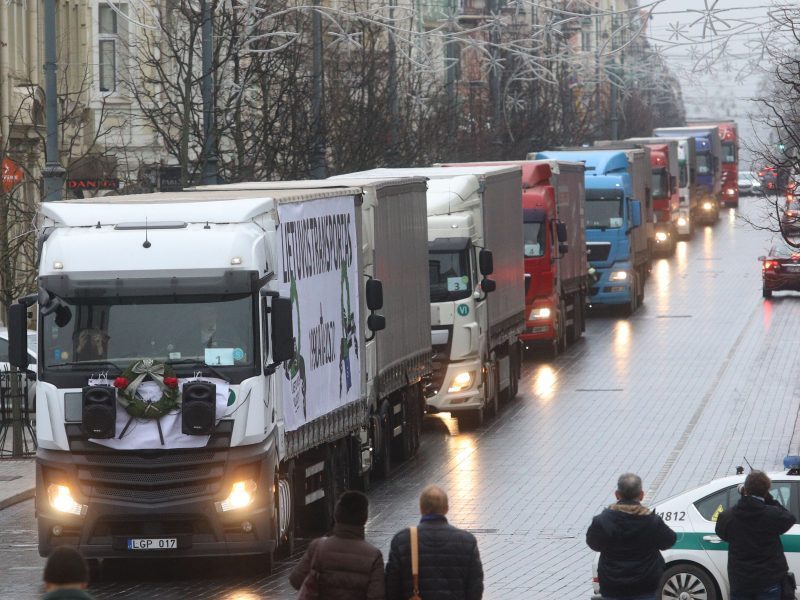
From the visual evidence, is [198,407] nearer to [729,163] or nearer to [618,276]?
[618,276]

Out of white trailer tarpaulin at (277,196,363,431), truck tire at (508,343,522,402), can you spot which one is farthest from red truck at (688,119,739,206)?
white trailer tarpaulin at (277,196,363,431)

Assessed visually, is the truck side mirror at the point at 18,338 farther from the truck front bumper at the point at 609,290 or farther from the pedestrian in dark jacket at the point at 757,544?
the truck front bumper at the point at 609,290

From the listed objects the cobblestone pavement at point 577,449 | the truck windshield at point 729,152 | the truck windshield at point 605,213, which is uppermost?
the truck windshield at point 729,152

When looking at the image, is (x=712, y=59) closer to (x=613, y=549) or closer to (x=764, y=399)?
(x=764, y=399)

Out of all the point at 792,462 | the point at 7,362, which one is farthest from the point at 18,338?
the point at 7,362

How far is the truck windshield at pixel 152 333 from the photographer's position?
1703 centimetres

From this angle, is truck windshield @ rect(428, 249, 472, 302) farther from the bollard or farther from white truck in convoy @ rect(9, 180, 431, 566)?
white truck in convoy @ rect(9, 180, 431, 566)

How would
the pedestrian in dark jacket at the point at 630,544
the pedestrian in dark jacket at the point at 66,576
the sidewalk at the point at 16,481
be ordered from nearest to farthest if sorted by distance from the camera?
the pedestrian in dark jacket at the point at 66,576, the pedestrian in dark jacket at the point at 630,544, the sidewalk at the point at 16,481

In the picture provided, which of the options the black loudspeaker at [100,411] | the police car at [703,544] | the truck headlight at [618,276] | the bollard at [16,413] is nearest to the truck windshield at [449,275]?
the bollard at [16,413]

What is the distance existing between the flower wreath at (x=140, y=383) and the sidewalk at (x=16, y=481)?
5.74m

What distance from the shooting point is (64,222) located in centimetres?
1755

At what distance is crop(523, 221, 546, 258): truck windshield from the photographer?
3712cm

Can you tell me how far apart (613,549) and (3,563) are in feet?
26.2

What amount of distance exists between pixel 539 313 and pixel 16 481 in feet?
51.2
